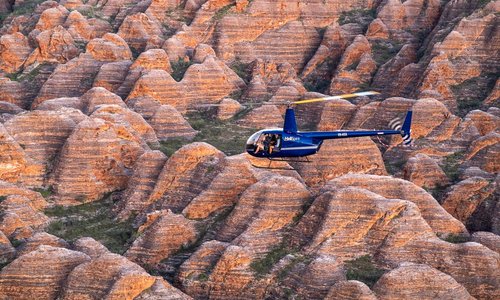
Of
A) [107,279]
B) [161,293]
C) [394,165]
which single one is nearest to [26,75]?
[394,165]

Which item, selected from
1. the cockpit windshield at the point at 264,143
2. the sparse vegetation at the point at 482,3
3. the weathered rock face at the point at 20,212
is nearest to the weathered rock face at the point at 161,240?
the weathered rock face at the point at 20,212

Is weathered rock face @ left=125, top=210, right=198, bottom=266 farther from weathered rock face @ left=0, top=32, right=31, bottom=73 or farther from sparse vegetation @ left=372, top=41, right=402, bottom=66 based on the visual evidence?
weathered rock face @ left=0, top=32, right=31, bottom=73

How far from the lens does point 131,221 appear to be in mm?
95438

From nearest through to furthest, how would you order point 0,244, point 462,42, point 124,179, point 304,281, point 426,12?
point 304,281 < point 0,244 < point 124,179 < point 462,42 < point 426,12

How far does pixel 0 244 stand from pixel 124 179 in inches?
634

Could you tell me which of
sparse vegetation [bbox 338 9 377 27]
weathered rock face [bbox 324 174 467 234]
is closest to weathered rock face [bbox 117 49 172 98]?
sparse vegetation [bbox 338 9 377 27]

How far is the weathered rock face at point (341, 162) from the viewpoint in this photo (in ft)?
337

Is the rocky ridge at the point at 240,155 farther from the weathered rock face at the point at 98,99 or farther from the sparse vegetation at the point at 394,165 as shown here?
the weathered rock face at the point at 98,99

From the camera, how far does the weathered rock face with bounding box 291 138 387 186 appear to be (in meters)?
103

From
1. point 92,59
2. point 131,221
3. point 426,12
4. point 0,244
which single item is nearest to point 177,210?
point 131,221

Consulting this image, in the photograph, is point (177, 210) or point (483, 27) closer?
point (177, 210)

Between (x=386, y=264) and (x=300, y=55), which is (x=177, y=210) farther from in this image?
(x=300, y=55)

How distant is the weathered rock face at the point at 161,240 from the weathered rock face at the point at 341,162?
14.8m

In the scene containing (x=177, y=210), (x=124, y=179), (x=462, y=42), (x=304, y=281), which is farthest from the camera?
(x=462, y=42)
